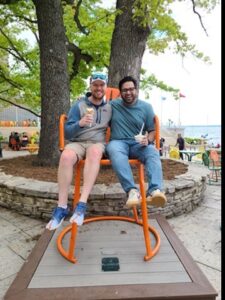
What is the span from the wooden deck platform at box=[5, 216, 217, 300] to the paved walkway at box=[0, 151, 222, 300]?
0.20 metres

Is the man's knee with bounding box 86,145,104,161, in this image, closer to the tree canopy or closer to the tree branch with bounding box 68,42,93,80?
the tree canopy

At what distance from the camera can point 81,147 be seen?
2.55m

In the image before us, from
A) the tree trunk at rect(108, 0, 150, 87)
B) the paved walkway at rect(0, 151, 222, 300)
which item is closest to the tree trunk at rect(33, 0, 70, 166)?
the tree trunk at rect(108, 0, 150, 87)

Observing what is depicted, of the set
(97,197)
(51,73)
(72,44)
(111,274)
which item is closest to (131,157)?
(97,197)

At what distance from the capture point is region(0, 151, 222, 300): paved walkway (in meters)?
2.31

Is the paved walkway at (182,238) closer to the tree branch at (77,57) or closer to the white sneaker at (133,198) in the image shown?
the white sneaker at (133,198)

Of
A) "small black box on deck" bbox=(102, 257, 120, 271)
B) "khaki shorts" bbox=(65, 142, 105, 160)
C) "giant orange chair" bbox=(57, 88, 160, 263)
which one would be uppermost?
"khaki shorts" bbox=(65, 142, 105, 160)

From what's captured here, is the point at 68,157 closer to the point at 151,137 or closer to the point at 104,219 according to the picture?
the point at 151,137

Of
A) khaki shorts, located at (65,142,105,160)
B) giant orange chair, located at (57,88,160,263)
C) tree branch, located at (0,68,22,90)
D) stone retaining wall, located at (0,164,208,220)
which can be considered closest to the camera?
giant orange chair, located at (57,88,160,263)

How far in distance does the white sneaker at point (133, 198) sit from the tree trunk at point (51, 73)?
3.06 m

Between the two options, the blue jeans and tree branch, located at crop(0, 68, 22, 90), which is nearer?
the blue jeans

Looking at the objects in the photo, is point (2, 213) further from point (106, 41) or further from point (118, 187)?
point (106, 41)

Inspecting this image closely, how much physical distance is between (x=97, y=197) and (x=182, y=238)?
3.43ft

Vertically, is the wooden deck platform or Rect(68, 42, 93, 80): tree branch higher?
Rect(68, 42, 93, 80): tree branch
